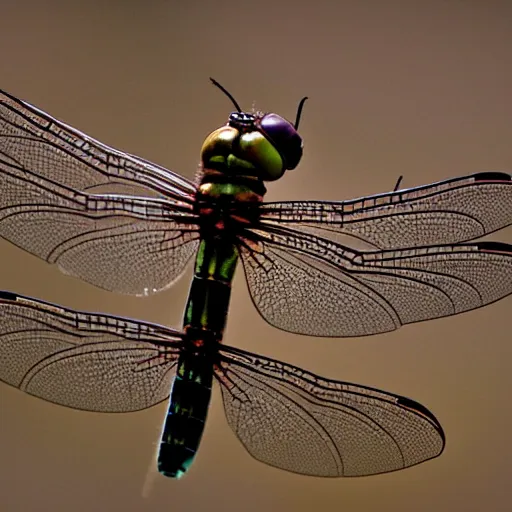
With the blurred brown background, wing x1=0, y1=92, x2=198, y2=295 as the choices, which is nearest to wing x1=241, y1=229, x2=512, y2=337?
wing x1=0, y1=92, x2=198, y2=295

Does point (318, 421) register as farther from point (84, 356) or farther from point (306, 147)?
point (306, 147)

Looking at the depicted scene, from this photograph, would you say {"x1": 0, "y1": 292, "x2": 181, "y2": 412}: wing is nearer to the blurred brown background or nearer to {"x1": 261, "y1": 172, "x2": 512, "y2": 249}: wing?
{"x1": 261, "y1": 172, "x2": 512, "y2": 249}: wing

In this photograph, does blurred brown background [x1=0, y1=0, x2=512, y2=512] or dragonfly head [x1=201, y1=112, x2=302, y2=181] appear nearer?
dragonfly head [x1=201, y1=112, x2=302, y2=181]

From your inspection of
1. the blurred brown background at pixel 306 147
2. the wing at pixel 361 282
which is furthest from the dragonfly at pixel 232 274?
the blurred brown background at pixel 306 147

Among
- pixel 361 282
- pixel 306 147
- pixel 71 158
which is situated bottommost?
pixel 361 282

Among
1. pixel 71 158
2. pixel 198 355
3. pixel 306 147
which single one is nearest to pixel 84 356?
pixel 198 355

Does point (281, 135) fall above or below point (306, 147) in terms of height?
below

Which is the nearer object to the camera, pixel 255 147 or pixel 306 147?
pixel 255 147

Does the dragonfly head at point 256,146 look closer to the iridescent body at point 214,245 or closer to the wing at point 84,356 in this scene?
the iridescent body at point 214,245
